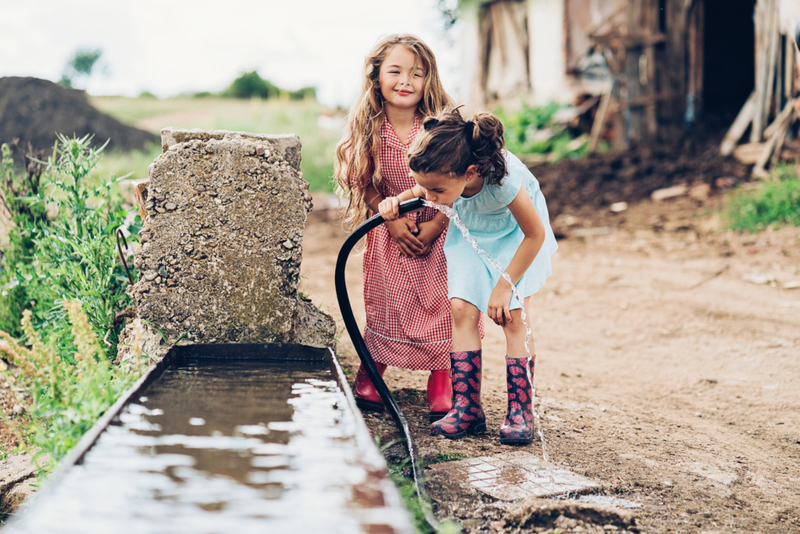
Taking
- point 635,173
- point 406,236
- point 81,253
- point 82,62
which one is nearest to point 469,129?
point 406,236

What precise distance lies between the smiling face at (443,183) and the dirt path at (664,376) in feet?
3.07

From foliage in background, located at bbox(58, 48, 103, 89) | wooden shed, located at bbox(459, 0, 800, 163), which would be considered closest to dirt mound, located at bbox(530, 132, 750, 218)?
wooden shed, located at bbox(459, 0, 800, 163)

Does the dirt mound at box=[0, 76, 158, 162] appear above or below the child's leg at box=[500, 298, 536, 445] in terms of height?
above

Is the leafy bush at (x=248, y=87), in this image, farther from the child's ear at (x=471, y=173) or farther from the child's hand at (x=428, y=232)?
the child's ear at (x=471, y=173)

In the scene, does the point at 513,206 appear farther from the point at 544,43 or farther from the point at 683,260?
the point at 544,43

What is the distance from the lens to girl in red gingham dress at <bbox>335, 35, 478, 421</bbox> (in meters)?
2.94

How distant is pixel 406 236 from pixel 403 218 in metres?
0.08

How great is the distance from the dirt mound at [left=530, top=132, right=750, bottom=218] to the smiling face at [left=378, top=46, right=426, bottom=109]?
19.2 ft

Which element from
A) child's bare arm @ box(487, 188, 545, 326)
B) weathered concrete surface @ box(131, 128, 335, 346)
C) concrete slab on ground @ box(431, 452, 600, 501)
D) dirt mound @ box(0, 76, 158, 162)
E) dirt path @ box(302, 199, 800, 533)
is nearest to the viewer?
concrete slab on ground @ box(431, 452, 600, 501)

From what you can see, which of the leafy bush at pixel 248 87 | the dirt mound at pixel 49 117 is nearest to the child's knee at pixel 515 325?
the dirt mound at pixel 49 117

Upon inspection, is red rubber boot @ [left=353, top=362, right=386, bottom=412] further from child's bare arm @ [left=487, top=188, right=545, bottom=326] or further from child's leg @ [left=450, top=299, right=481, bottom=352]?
child's bare arm @ [left=487, top=188, right=545, bottom=326]

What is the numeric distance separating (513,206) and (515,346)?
56 centimetres

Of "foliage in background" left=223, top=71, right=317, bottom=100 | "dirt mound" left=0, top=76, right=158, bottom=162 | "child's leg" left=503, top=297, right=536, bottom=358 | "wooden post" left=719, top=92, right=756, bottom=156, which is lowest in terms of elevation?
"child's leg" left=503, top=297, right=536, bottom=358

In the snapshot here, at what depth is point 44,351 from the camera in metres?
2.21
